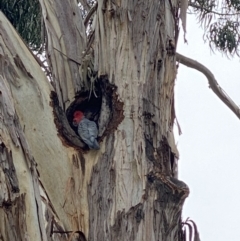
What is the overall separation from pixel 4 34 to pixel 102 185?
72cm

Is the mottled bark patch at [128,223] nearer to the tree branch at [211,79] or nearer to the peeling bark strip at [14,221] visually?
the peeling bark strip at [14,221]

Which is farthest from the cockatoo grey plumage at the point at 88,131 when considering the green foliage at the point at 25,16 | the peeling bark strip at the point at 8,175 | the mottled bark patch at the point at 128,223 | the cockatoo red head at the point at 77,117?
the green foliage at the point at 25,16

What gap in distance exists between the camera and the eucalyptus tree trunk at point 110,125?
2.26 meters

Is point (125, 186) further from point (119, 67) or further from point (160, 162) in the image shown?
point (119, 67)

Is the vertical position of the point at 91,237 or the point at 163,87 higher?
the point at 163,87

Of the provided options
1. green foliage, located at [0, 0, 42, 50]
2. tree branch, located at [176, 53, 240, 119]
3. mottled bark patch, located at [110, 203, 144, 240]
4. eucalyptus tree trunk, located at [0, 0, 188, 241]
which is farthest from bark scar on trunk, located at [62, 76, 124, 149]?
green foliage, located at [0, 0, 42, 50]

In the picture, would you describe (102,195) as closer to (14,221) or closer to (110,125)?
(110,125)

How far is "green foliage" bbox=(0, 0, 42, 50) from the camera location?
13.2 feet

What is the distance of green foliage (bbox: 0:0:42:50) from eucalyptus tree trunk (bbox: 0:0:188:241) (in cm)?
152

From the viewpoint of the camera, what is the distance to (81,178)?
2.36 metres

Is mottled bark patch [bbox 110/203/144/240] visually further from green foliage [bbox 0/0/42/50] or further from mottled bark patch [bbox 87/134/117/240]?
green foliage [bbox 0/0/42/50]

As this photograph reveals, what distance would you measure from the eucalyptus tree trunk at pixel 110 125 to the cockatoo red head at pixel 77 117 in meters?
0.02

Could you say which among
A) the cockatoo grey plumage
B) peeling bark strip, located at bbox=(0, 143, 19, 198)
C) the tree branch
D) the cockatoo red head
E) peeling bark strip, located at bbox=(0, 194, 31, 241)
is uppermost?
the tree branch

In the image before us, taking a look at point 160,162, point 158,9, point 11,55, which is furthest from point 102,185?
point 158,9
